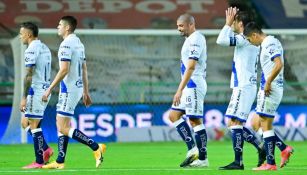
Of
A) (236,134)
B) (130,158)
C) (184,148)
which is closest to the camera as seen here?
(236,134)

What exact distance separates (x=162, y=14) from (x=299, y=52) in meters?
4.73

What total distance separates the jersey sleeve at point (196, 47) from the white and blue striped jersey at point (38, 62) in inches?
77.7

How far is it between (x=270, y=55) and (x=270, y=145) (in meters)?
1.10

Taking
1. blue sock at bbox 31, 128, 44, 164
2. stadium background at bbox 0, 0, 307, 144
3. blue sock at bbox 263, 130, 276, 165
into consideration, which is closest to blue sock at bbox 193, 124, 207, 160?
blue sock at bbox 263, 130, 276, 165

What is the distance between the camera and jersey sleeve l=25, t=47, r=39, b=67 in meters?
13.5

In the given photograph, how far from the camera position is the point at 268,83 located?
40.8ft

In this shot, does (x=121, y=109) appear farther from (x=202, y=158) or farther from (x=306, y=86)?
(x=202, y=158)

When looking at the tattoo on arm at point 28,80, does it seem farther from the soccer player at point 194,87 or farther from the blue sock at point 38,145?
the soccer player at point 194,87

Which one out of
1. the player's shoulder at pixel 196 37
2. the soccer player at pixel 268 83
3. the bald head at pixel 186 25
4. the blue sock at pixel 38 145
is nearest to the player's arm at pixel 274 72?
the soccer player at pixel 268 83

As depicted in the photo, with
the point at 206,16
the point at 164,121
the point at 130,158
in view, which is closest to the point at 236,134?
the point at 130,158

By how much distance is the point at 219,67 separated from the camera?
24312 mm

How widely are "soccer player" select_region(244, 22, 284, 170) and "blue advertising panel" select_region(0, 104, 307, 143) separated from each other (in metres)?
9.91

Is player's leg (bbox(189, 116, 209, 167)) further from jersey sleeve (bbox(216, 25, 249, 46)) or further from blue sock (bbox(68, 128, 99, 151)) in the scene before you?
blue sock (bbox(68, 128, 99, 151))

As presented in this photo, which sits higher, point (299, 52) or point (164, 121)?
point (299, 52)
